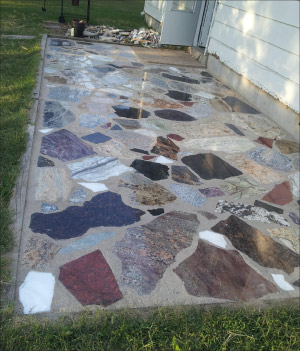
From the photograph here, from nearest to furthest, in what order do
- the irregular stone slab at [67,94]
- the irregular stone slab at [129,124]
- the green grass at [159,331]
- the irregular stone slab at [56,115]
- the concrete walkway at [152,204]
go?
the green grass at [159,331] < the concrete walkway at [152,204] < the irregular stone slab at [56,115] < the irregular stone slab at [129,124] < the irregular stone slab at [67,94]

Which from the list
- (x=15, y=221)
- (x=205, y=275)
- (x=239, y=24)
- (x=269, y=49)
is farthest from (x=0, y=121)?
(x=239, y=24)

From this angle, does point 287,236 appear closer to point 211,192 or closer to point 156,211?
point 211,192

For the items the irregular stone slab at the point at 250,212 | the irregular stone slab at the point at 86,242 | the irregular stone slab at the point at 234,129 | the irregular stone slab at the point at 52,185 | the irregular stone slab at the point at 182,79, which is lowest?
the irregular stone slab at the point at 52,185

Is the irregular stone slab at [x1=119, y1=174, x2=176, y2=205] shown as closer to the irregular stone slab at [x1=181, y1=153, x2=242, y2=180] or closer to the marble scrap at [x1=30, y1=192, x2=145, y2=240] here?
the marble scrap at [x1=30, y1=192, x2=145, y2=240]

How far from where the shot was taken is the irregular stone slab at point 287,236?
9.52 feet

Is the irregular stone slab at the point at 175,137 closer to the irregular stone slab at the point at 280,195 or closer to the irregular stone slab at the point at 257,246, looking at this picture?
the irregular stone slab at the point at 280,195

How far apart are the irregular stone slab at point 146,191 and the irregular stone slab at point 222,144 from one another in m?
1.06

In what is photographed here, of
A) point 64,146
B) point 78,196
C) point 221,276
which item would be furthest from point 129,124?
point 221,276

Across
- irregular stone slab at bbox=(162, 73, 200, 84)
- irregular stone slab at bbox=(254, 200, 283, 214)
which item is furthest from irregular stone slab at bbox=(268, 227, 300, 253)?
irregular stone slab at bbox=(162, 73, 200, 84)

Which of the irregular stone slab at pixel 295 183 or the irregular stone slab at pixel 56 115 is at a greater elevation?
the irregular stone slab at pixel 295 183

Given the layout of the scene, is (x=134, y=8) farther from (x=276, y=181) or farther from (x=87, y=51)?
(x=276, y=181)

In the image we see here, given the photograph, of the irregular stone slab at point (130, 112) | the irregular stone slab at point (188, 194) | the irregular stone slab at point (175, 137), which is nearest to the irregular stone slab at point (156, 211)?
the irregular stone slab at point (188, 194)

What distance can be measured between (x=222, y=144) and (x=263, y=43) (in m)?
2.46

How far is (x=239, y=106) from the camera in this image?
19.7ft
